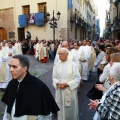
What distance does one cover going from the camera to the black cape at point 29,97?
3.02 meters

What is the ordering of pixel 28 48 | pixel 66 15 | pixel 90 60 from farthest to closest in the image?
pixel 66 15 → pixel 28 48 → pixel 90 60

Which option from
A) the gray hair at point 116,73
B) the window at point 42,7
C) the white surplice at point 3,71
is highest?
the window at point 42,7

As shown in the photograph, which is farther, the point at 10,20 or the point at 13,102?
the point at 10,20

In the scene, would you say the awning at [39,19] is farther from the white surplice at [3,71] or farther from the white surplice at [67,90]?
the white surplice at [67,90]

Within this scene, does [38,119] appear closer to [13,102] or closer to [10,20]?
[13,102]

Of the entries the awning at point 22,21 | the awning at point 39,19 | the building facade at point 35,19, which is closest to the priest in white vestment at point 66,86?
the building facade at point 35,19

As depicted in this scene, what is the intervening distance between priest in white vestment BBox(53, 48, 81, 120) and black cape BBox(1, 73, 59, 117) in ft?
5.30

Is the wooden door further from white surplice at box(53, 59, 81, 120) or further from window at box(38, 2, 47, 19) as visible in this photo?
white surplice at box(53, 59, 81, 120)

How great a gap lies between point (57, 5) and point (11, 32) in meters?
6.72

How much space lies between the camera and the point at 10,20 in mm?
27328

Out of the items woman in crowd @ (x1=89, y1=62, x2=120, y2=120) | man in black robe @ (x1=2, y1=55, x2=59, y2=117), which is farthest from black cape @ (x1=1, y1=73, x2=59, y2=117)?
woman in crowd @ (x1=89, y1=62, x2=120, y2=120)

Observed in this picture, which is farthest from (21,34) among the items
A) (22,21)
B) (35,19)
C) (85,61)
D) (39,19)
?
(85,61)

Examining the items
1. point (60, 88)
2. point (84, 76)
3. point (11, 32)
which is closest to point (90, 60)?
point (84, 76)

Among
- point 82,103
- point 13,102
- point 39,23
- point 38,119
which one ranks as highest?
point 39,23
